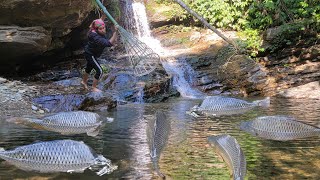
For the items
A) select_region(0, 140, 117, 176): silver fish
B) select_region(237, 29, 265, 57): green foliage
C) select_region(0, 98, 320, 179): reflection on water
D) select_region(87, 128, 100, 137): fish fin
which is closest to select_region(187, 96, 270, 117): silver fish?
select_region(0, 98, 320, 179): reflection on water

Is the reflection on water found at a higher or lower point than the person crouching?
lower

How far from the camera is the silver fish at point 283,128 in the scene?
3534mm

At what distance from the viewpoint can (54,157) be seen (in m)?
2.64

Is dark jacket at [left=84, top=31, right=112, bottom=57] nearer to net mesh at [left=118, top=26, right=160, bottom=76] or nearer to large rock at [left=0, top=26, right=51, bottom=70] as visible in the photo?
net mesh at [left=118, top=26, right=160, bottom=76]

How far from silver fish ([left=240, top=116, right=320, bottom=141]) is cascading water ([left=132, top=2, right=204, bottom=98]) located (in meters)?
6.37

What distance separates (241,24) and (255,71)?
13.2 feet

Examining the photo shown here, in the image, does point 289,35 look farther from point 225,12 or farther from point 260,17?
point 225,12


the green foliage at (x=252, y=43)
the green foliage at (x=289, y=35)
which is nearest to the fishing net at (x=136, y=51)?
the green foliage at (x=252, y=43)

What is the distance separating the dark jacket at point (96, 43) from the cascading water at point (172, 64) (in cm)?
308

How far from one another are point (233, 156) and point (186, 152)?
3.59ft

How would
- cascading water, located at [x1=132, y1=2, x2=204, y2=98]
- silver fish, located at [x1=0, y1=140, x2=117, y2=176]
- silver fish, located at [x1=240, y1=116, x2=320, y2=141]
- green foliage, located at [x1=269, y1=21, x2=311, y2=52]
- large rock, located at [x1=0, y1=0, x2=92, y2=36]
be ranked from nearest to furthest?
1. silver fish, located at [x1=0, y1=140, x2=117, y2=176]
2. silver fish, located at [x1=240, y1=116, x2=320, y2=141]
3. large rock, located at [x1=0, y1=0, x2=92, y2=36]
4. cascading water, located at [x1=132, y1=2, x2=204, y2=98]
5. green foliage, located at [x1=269, y1=21, x2=311, y2=52]

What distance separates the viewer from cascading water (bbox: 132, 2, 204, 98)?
35.1ft

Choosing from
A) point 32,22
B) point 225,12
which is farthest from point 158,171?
point 225,12

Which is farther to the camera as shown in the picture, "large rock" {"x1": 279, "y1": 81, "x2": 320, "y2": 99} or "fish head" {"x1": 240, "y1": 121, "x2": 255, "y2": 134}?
"large rock" {"x1": 279, "y1": 81, "x2": 320, "y2": 99}
